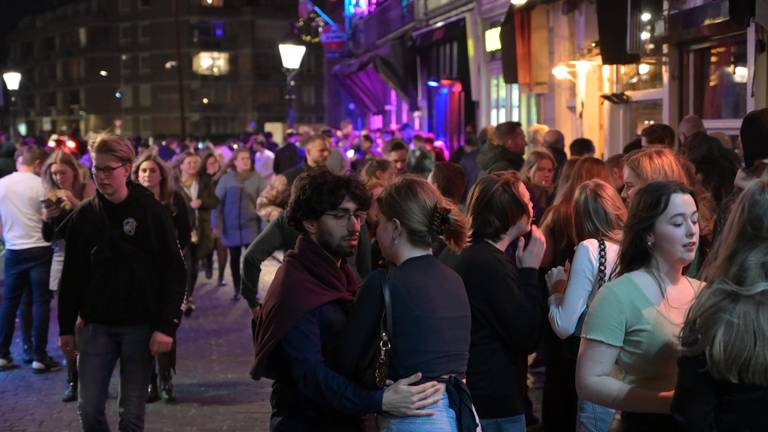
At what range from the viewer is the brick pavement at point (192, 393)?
814cm

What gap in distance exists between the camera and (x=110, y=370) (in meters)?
5.98

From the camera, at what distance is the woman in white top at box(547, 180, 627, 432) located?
495 cm

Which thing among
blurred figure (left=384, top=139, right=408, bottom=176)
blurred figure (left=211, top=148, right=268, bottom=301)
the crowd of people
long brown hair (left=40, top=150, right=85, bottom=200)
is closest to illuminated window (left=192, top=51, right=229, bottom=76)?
blurred figure (left=211, top=148, right=268, bottom=301)

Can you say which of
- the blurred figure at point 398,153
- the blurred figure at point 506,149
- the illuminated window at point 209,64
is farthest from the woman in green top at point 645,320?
the illuminated window at point 209,64

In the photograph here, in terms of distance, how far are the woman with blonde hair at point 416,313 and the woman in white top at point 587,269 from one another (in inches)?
45.7

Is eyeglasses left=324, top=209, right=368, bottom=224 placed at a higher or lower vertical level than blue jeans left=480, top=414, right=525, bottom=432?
higher

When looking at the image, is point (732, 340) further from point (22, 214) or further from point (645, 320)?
point (22, 214)

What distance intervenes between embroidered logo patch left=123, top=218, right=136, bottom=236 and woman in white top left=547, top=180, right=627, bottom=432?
7.25 feet

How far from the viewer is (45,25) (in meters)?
107

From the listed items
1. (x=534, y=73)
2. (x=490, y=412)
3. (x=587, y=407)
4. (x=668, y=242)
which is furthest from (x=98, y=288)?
(x=534, y=73)

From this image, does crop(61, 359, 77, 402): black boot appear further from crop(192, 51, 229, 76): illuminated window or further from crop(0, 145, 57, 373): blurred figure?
crop(192, 51, 229, 76): illuminated window

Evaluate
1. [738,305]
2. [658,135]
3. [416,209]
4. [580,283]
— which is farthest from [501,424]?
[658,135]

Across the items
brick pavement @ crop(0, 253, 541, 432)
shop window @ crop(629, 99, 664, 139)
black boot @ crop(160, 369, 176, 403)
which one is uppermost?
shop window @ crop(629, 99, 664, 139)

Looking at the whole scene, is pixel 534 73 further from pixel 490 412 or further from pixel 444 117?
pixel 490 412
